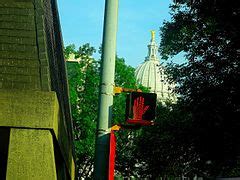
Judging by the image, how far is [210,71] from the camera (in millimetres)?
17312

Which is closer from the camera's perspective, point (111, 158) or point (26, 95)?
point (111, 158)

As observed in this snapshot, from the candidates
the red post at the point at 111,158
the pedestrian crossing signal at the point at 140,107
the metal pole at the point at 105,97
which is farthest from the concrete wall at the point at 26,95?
the pedestrian crossing signal at the point at 140,107

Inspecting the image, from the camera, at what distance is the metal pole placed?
5.98 meters

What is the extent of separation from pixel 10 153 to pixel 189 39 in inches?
476

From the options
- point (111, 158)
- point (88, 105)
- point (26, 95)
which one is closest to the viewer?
point (111, 158)

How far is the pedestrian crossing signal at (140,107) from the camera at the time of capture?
19.8ft

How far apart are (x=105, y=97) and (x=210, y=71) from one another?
11.7m

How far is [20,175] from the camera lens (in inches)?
249

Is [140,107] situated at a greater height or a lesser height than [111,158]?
greater

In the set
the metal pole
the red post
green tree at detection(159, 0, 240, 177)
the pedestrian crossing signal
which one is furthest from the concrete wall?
green tree at detection(159, 0, 240, 177)

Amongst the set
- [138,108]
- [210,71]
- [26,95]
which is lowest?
[138,108]

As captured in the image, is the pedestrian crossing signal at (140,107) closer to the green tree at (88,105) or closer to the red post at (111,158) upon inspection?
the red post at (111,158)

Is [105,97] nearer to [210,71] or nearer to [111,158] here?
[111,158]

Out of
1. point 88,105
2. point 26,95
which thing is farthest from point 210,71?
point 88,105
